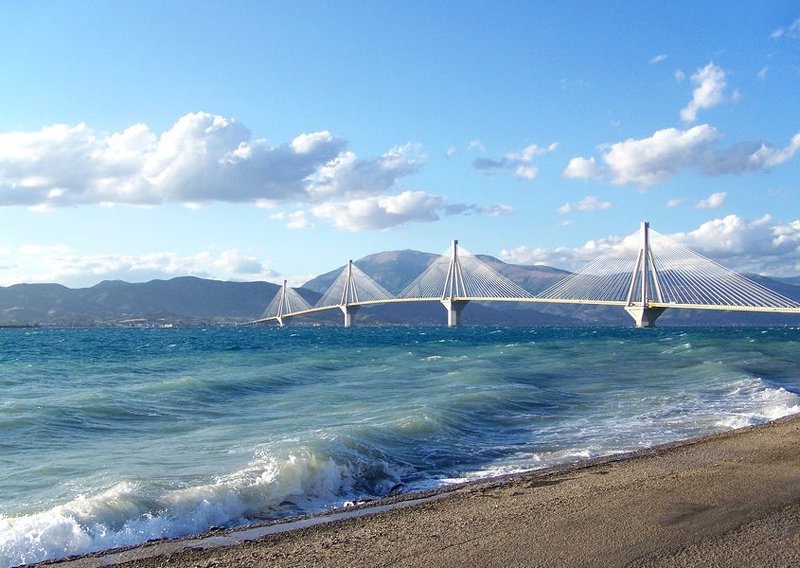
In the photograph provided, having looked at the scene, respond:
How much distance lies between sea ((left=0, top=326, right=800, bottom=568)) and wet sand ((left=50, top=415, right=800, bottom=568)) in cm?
99

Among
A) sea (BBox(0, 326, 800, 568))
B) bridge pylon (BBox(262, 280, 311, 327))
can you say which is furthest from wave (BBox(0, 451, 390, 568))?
bridge pylon (BBox(262, 280, 311, 327))

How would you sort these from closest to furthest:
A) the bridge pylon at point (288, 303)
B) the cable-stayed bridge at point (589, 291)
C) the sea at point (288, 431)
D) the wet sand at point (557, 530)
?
the wet sand at point (557, 530) → the sea at point (288, 431) → the cable-stayed bridge at point (589, 291) → the bridge pylon at point (288, 303)

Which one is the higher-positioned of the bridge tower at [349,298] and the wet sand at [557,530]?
the bridge tower at [349,298]

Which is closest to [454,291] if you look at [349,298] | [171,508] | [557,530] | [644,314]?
[349,298]

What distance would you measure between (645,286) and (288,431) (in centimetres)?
7149

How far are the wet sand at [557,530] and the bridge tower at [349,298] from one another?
96.3m

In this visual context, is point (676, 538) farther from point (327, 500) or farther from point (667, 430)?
point (667, 430)

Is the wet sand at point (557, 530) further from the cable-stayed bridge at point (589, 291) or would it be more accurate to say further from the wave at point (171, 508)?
the cable-stayed bridge at point (589, 291)

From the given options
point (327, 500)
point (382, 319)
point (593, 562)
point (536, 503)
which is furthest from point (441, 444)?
point (382, 319)

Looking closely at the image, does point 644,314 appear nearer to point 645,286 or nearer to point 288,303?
point 645,286

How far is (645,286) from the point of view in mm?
78562

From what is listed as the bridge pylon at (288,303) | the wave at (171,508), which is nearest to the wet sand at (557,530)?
the wave at (171,508)

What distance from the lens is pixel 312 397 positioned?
18.3 meters

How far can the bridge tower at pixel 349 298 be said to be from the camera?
106 meters
